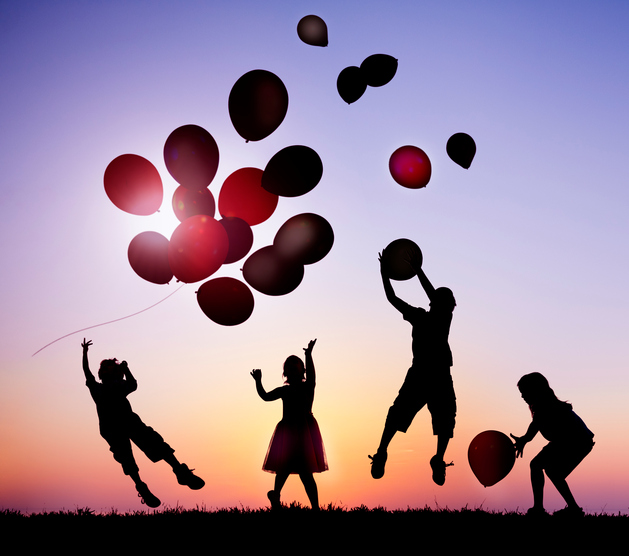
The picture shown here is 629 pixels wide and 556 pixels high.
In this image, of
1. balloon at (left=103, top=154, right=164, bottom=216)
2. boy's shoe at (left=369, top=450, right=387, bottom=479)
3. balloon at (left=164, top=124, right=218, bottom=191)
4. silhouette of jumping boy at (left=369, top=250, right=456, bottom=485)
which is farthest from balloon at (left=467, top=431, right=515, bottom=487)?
balloon at (left=103, top=154, right=164, bottom=216)

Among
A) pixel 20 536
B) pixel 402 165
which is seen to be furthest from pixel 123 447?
pixel 402 165

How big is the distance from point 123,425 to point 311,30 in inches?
169

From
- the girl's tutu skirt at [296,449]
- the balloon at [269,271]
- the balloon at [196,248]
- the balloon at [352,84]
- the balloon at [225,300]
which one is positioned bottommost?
the girl's tutu skirt at [296,449]

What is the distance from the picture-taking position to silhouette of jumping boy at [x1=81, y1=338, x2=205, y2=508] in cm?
500

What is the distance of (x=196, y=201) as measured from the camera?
17.1 ft

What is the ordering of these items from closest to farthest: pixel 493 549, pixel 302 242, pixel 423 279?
pixel 493 549 < pixel 423 279 < pixel 302 242

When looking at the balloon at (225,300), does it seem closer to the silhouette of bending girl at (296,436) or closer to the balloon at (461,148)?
the silhouette of bending girl at (296,436)

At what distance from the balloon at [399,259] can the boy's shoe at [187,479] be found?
2.56m

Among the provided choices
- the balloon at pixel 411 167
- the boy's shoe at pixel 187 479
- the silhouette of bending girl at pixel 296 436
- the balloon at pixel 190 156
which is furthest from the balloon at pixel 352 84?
the boy's shoe at pixel 187 479

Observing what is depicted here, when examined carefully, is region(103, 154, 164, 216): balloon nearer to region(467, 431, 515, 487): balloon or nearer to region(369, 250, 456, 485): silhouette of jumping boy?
region(369, 250, 456, 485): silhouette of jumping boy

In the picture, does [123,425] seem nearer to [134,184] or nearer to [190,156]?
[134,184]

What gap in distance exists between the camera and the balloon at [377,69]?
18.9 ft

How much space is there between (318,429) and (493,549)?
1839mm

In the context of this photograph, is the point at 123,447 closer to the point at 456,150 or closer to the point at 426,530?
the point at 426,530
